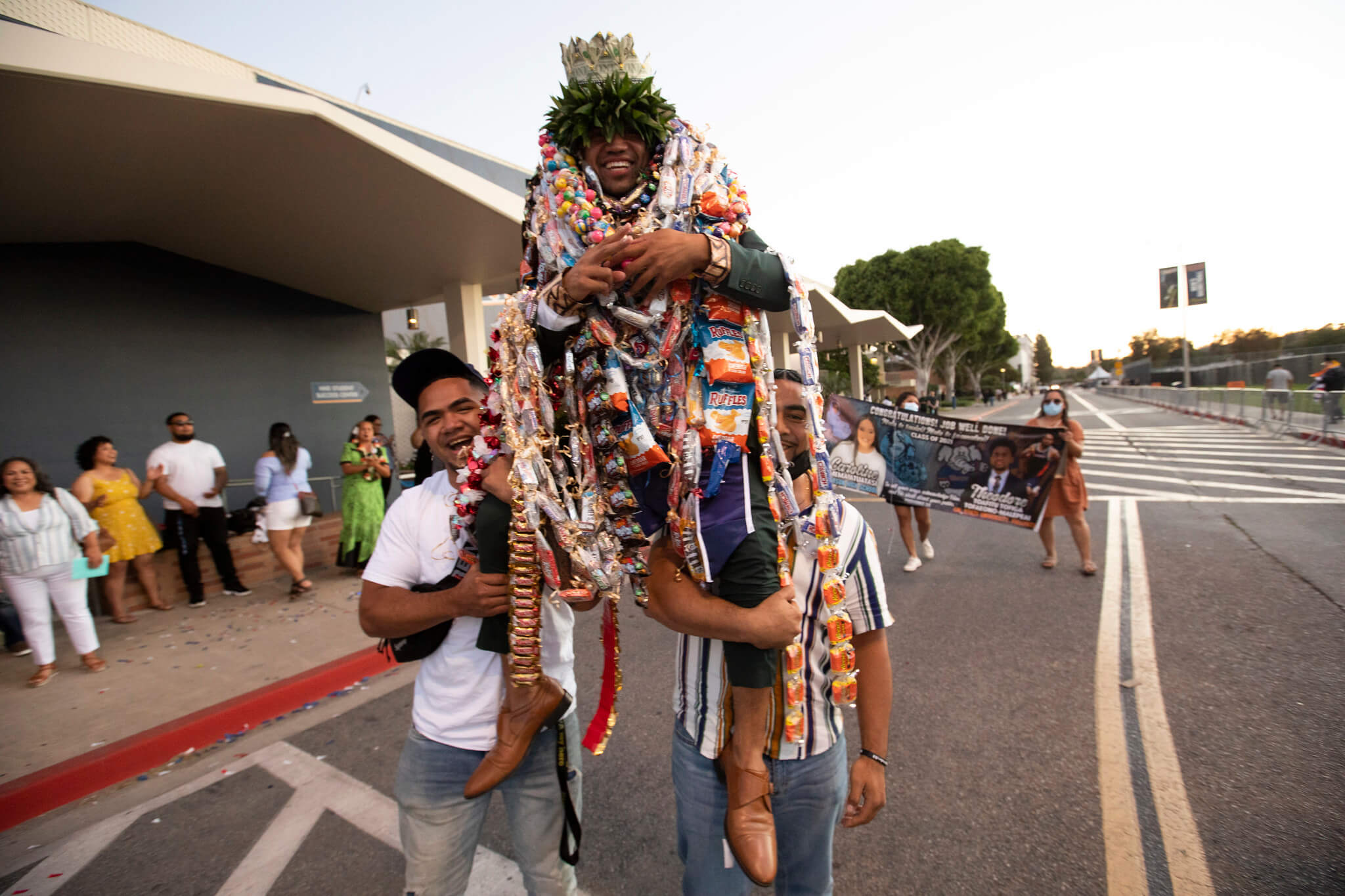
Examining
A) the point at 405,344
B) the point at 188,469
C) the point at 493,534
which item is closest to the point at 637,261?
the point at 493,534

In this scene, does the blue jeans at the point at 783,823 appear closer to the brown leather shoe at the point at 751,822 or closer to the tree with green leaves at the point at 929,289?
the brown leather shoe at the point at 751,822

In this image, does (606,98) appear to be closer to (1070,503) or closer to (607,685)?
(607,685)

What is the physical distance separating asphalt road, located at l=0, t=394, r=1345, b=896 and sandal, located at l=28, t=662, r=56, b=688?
2.18 meters

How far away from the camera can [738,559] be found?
148 centimetres

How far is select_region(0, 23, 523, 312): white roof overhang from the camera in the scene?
454 centimetres

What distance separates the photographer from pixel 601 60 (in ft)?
5.16

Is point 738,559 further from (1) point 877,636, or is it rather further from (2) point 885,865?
(2) point 885,865

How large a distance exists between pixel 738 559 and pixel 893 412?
6427 mm

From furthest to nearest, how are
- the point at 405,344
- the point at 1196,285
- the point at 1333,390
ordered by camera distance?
the point at 1196,285
the point at 405,344
the point at 1333,390

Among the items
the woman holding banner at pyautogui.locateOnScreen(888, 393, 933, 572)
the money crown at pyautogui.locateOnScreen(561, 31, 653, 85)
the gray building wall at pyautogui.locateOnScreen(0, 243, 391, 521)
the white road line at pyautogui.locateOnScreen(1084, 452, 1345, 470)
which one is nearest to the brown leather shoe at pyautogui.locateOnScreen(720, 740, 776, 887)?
the money crown at pyautogui.locateOnScreen(561, 31, 653, 85)

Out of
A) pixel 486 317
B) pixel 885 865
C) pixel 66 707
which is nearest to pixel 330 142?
pixel 66 707

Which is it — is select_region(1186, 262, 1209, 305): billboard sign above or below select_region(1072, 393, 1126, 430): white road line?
above

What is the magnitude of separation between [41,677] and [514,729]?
18.3ft

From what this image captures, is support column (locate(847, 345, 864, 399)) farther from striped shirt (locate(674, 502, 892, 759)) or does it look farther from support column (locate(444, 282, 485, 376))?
striped shirt (locate(674, 502, 892, 759))
